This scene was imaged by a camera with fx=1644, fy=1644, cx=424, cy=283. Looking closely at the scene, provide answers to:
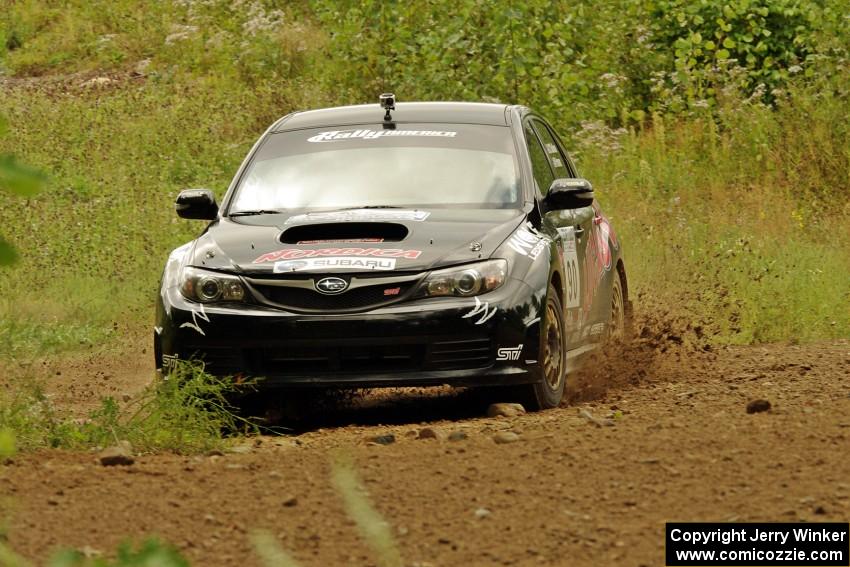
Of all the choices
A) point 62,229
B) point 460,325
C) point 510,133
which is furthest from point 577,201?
point 62,229

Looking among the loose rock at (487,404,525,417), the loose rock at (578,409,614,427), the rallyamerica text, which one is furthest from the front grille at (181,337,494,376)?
the rallyamerica text

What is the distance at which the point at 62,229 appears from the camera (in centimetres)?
1572

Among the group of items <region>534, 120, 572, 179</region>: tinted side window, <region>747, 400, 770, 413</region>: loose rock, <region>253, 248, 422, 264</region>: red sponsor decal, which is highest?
<region>253, 248, 422, 264</region>: red sponsor decal

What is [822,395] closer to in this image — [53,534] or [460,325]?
[460,325]

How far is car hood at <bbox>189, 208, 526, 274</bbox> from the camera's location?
743 centimetres

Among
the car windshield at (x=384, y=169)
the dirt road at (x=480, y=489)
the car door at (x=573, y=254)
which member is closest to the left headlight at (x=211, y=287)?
the dirt road at (x=480, y=489)

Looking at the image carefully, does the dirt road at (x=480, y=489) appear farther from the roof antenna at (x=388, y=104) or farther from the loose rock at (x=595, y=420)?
the roof antenna at (x=388, y=104)

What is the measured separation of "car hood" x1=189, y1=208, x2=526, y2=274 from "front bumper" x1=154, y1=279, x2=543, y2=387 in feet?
0.68

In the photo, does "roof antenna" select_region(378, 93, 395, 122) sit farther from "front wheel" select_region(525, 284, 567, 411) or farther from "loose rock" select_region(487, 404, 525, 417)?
"loose rock" select_region(487, 404, 525, 417)

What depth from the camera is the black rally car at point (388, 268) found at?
7371 millimetres

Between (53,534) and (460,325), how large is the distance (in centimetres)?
303

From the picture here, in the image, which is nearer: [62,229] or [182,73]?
[62,229]

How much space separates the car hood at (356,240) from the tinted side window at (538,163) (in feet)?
2.02

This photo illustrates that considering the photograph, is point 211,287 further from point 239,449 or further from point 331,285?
point 239,449
